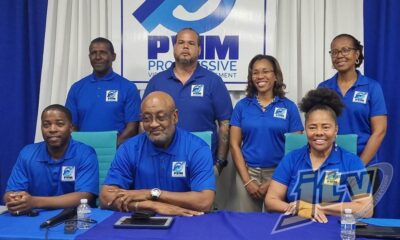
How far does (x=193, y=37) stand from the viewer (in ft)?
11.1

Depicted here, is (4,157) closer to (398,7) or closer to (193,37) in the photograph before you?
(193,37)

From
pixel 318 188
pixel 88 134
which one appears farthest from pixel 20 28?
pixel 318 188

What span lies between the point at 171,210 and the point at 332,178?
36.7 inches

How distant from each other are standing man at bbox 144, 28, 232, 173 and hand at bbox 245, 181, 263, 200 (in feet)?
1.05

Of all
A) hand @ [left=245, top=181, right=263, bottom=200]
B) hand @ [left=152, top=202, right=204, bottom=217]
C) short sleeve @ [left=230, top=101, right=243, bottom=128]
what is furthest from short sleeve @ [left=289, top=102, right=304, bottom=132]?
hand @ [left=152, top=202, right=204, bottom=217]

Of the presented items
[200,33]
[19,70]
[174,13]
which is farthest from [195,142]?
[19,70]

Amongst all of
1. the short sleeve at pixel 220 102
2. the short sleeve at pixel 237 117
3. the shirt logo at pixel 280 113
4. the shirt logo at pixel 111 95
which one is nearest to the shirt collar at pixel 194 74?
the short sleeve at pixel 220 102

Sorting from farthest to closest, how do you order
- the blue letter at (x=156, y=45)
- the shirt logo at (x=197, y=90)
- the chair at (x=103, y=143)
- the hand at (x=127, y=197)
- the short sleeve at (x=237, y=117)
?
the blue letter at (x=156, y=45)
the shirt logo at (x=197, y=90)
the short sleeve at (x=237, y=117)
the chair at (x=103, y=143)
the hand at (x=127, y=197)

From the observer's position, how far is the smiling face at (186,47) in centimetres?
337

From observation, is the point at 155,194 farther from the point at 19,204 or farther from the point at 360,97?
the point at 360,97

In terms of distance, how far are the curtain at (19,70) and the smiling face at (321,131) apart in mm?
3162

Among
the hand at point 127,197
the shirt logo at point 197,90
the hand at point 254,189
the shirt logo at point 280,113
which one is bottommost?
the hand at point 254,189

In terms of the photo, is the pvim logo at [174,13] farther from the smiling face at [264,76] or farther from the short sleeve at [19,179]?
the short sleeve at [19,179]

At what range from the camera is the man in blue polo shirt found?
3.61 m
